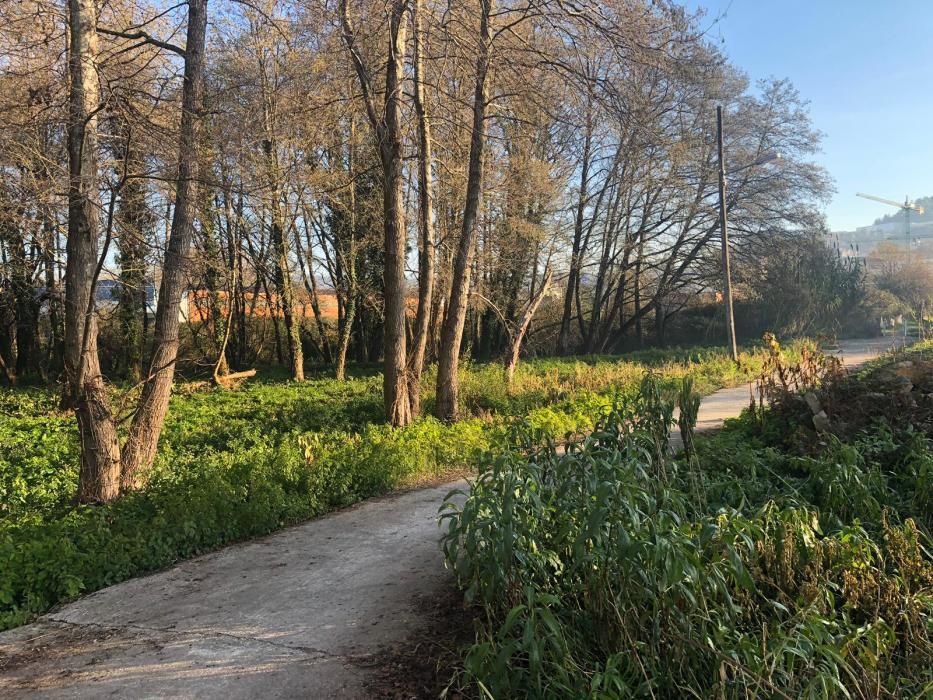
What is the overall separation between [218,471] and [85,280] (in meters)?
2.28

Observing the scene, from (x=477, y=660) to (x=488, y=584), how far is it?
1.69 ft

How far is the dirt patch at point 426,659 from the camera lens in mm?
3020

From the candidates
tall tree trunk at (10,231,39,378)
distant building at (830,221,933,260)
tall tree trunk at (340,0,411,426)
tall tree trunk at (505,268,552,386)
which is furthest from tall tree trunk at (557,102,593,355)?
tall tree trunk at (10,231,39,378)

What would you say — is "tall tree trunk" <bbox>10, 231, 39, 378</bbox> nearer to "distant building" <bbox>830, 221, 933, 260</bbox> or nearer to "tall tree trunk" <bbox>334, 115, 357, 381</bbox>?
"tall tree trunk" <bbox>334, 115, 357, 381</bbox>

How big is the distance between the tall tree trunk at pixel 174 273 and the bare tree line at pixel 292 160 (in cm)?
2

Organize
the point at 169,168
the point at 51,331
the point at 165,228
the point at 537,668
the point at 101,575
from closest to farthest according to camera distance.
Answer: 1. the point at 537,668
2. the point at 101,575
3. the point at 169,168
4. the point at 165,228
5. the point at 51,331

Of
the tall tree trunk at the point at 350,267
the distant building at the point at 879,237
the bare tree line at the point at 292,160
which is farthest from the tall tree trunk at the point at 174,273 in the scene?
the distant building at the point at 879,237

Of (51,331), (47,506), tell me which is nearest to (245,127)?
(47,506)

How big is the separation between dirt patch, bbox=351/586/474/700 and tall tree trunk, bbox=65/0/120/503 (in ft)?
13.1

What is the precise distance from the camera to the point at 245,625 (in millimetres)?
3828

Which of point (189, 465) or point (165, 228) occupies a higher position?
point (165, 228)

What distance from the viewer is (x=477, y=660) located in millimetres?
2668

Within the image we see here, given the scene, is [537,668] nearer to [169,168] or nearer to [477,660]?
[477,660]

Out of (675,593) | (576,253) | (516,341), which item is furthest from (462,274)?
(576,253)
